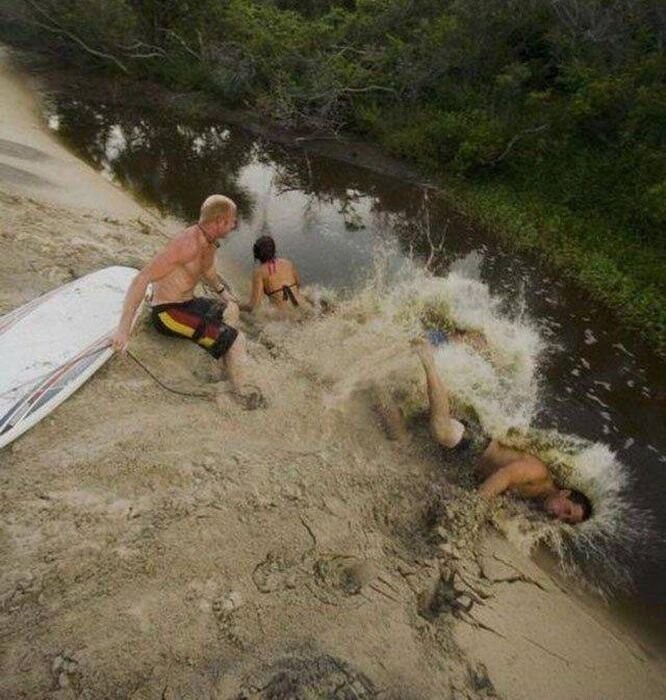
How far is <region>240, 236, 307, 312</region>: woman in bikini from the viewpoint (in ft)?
21.4

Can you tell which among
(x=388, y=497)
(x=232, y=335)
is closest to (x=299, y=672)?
(x=388, y=497)

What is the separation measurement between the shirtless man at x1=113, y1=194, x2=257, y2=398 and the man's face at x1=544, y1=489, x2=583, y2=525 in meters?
2.82

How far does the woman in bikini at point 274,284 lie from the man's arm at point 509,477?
299cm

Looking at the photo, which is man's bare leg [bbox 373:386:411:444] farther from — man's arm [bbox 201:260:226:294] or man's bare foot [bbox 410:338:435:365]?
man's arm [bbox 201:260:226:294]

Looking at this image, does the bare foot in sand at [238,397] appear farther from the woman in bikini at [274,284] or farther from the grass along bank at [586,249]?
the grass along bank at [586,249]

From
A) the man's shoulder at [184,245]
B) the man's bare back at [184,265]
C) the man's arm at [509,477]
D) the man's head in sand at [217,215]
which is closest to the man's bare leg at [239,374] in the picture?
the man's bare back at [184,265]

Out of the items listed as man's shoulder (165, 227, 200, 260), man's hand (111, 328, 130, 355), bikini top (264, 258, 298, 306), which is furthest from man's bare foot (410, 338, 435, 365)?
man's hand (111, 328, 130, 355)

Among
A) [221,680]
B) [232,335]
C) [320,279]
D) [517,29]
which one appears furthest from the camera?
[517,29]

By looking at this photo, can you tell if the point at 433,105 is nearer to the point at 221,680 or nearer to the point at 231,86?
the point at 231,86

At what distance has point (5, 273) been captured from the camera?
254 inches

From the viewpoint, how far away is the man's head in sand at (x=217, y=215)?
485cm

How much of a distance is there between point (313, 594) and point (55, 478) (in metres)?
1.99

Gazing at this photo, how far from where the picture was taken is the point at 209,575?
383 cm

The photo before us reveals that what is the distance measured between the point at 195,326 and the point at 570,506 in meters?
3.63
